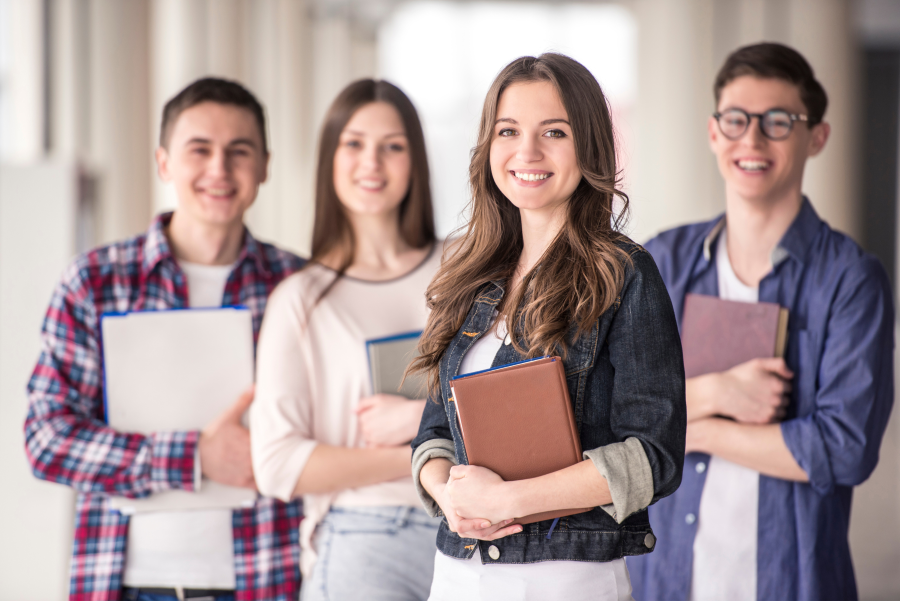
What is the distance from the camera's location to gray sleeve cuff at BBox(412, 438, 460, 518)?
4.06ft

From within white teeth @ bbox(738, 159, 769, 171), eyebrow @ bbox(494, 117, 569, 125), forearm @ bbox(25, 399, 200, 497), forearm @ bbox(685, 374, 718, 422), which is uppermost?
white teeth @ bbox(738, 159, 769, 171)

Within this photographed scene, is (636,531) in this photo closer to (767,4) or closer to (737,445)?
(737,445)

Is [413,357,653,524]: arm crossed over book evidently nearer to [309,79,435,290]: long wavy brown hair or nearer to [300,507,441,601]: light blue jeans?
[300,507,441,601]: light blue jeans

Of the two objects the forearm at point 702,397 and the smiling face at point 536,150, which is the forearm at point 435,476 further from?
the forearm at point 702,397

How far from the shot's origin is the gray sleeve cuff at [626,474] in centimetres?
104

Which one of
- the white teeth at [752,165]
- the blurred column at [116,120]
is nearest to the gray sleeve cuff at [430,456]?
the white teeth at [752,165]

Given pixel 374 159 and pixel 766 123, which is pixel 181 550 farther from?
pixel 766 123

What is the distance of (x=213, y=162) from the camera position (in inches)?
76.7

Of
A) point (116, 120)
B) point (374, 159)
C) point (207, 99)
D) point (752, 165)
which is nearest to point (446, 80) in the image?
point (116, 120)

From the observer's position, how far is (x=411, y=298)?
1861mm

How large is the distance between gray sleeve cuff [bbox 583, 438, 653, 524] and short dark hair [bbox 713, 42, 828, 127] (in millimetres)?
1206

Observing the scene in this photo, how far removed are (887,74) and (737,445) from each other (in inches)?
162

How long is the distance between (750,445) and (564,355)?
2.56ft

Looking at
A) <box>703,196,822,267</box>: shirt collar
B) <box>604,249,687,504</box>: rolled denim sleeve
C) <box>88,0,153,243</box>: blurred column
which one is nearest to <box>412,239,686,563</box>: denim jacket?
<box>604,249,687,504</box>: rolled denim sleeve
